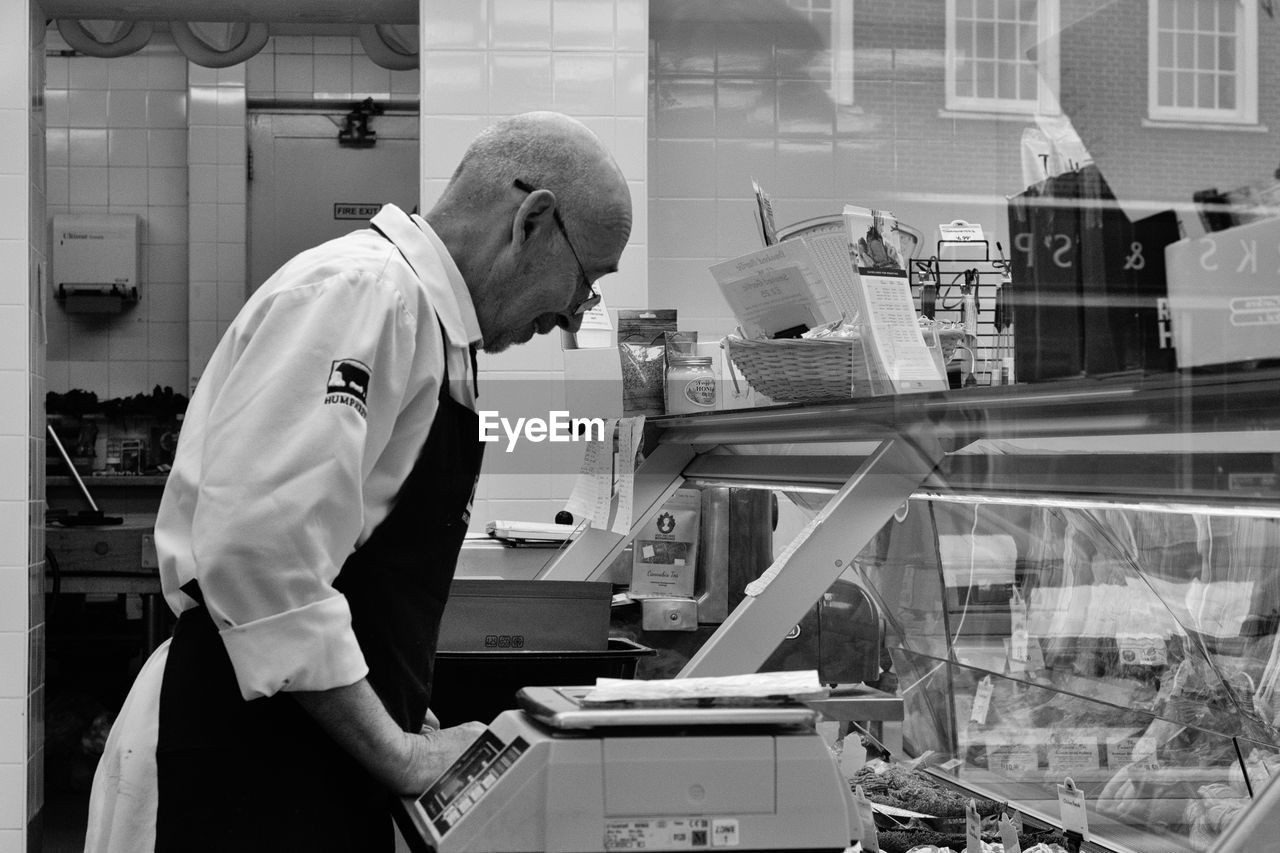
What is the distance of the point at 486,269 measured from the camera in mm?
1668

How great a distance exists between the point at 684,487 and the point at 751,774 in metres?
1.86

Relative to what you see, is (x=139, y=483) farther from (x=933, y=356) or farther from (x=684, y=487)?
(x=933, y=356)

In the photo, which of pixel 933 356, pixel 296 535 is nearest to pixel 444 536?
pixel 296 535

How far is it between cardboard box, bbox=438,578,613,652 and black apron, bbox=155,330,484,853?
24.5 inches

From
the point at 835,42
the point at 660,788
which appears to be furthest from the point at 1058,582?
the point at 835,42

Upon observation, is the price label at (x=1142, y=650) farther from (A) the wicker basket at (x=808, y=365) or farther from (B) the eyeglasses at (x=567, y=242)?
(B) the eyeglasses at (x=567, y=242)

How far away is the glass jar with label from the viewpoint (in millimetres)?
2734

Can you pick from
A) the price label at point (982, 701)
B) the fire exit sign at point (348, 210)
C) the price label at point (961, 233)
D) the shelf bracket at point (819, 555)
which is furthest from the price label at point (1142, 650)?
the fire exit sign at point (348, 210)

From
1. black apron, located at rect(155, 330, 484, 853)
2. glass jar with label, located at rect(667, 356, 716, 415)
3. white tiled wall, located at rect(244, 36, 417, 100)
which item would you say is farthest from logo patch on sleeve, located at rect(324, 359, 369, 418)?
white tiled wall, located at rect(244, 36, 417, 100)

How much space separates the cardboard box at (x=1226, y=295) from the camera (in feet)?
3.06

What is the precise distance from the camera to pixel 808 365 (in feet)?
6.31

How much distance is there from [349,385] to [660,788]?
1.75ft

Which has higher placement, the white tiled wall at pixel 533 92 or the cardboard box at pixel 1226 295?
the white tiled wall at pixel 533 92

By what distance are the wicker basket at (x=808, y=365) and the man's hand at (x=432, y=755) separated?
71cm
